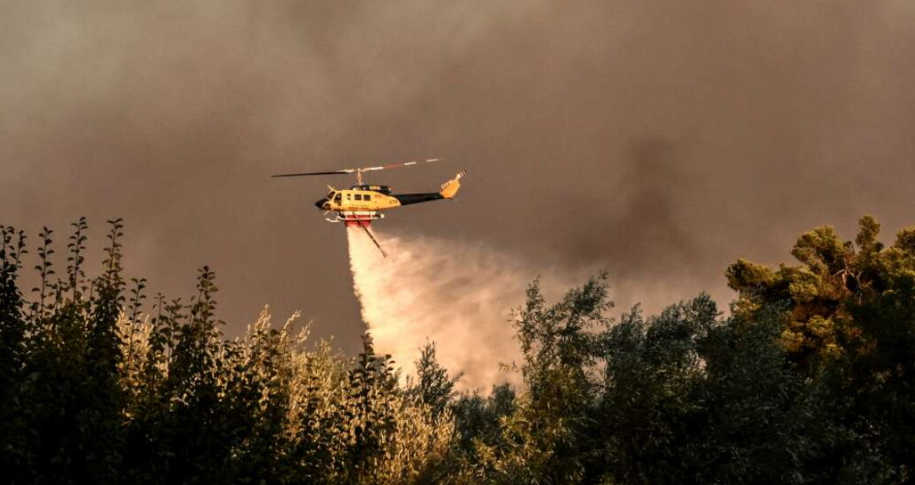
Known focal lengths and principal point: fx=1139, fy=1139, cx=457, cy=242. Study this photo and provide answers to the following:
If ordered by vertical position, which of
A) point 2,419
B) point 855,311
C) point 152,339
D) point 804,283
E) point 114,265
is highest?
point 804,283

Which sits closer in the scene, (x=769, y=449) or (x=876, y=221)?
(x=769, y=449)

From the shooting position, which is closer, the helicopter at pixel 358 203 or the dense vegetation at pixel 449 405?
the dense vegetation at pixel 449 405

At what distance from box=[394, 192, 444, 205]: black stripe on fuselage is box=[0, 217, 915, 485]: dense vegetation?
50.5 m

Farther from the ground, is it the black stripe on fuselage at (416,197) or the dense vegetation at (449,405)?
the black stripe on fuselage at (416,197)

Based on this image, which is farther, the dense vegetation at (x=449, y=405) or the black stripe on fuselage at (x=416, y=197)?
the black stripe on fuselage at (x=416, y=197)

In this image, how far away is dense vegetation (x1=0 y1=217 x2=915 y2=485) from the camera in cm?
2386

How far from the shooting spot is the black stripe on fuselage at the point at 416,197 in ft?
324

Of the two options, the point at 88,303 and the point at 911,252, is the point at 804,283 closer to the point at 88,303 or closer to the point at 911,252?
the point at 911,252

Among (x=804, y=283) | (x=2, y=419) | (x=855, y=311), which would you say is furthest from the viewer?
(x=804, y=283)

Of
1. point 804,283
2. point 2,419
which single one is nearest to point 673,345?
point 2,419

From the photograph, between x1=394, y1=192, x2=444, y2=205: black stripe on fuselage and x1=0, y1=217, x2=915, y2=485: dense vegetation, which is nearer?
→ x1=0, y1=217, x2=915, y2=485: dense vegetation

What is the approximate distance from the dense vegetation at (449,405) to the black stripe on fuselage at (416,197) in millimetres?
50548

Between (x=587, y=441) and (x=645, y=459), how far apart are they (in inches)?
75.5

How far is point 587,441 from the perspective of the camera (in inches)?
1399
